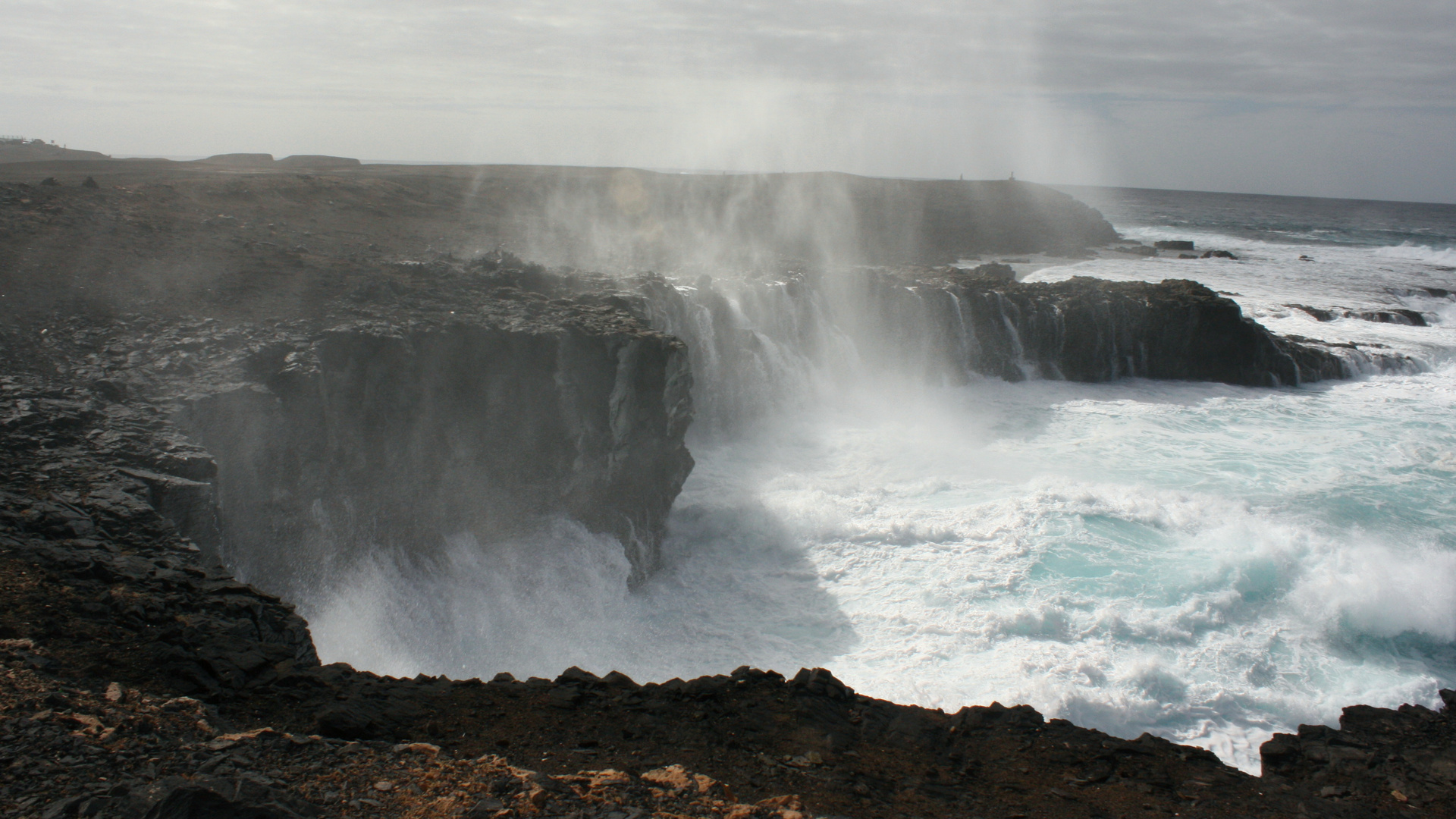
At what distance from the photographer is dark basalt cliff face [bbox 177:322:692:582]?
37.0 feet

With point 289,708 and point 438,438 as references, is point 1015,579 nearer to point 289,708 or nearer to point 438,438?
point 438,438

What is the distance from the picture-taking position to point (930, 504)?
17.2 meters

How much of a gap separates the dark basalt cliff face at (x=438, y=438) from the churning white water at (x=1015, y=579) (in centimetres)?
65

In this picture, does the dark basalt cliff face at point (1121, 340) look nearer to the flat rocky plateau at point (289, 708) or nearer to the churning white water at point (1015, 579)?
the churning white water at point (1015, 579)

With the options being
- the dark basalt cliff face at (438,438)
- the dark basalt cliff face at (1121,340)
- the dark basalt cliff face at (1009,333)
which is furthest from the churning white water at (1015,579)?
the dark basalt cliff face at (1121,340)

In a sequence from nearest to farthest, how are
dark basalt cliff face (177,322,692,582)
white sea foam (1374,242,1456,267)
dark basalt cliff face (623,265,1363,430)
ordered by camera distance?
dark basalt cliff face (177,322,692,582) < dark basalt cliff face (623,265,1363,430) < white sea foam (1374,242,1456,267)

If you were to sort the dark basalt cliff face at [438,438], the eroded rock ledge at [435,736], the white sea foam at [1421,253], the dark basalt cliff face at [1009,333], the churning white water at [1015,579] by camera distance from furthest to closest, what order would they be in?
the white sea foam at [1421,253] < the dark basalt cliff face at [1009,333] < the churning white water at [1015,579] < the dark basalt cliff face at [438,438] < the eroded rock ledge at [435,736]

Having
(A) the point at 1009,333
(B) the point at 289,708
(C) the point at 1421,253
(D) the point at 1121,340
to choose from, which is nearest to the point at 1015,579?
(B) the point at 289,708

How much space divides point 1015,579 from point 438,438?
9805mm

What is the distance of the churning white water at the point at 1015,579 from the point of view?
1176 centimetres

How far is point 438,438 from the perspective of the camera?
13.8 m

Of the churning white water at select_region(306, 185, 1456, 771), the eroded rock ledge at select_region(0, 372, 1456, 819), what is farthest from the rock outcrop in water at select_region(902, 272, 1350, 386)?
the eroded rock ledge at select_region(0, 372, 1456, 819)

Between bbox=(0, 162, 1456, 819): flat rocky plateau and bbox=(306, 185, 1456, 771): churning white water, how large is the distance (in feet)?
6.80

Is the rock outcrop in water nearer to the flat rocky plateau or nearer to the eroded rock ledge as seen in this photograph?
the flat rocky plateau
